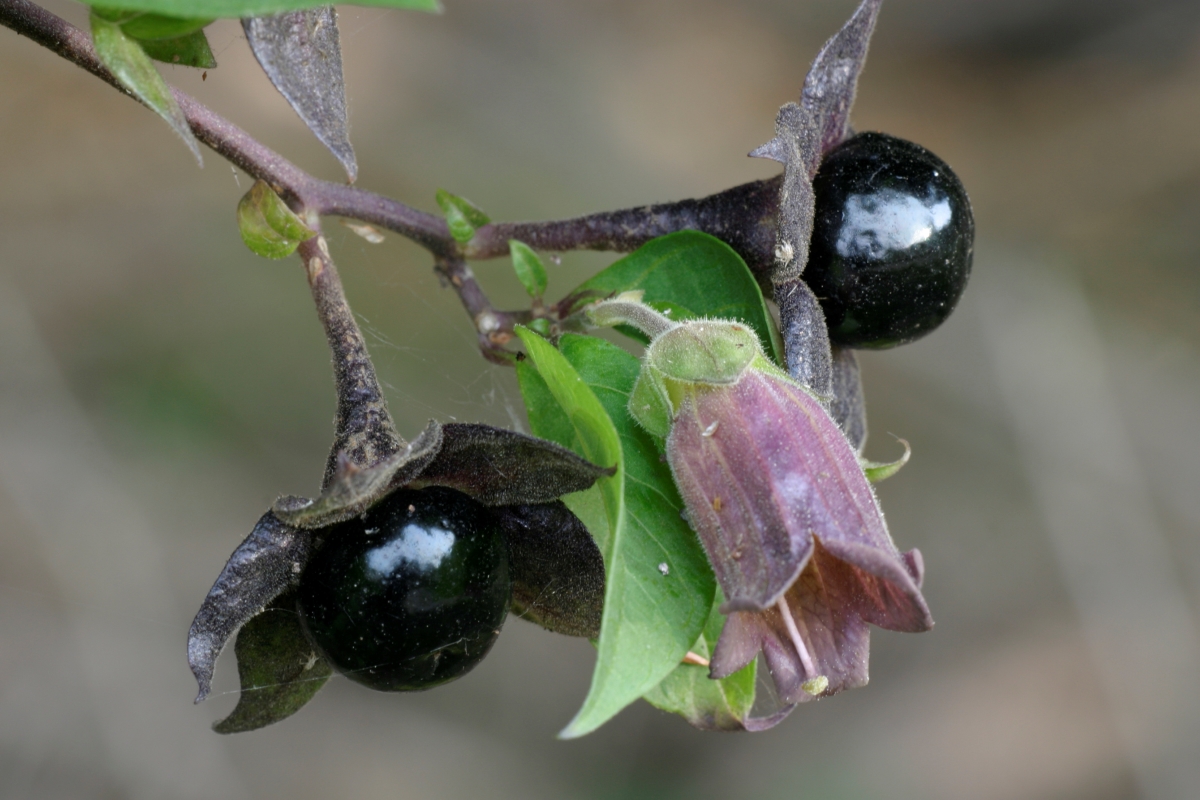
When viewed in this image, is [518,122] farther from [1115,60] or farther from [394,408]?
[1115,60]

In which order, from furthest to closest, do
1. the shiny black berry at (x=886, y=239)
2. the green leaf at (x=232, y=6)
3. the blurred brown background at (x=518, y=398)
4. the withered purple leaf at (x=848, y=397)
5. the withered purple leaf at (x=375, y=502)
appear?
the blurred brown background at (x=518, y=398)
the withered purple leaf at (x=848, y=397)
the shiny black berry at (x=886, y=239)
the withered purple leaf at (x=375, y=502)
the green leaf at (x=232, y=6)

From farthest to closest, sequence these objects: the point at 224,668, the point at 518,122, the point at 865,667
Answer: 1. the point at 518,122
2. the point at 224,668
3. the point at 865,667

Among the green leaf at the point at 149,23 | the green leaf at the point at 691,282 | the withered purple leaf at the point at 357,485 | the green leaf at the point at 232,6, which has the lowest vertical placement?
the withered purple leaf at the point at 357,485

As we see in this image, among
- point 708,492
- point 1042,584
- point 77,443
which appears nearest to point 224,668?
point 77,443

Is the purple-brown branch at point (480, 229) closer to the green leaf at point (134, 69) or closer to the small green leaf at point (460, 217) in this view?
the small green leaf at point (460, 217)

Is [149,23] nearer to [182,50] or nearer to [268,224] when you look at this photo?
[182,50]

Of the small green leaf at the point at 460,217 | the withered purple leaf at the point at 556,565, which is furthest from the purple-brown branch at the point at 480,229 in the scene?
A: the withered purple leaf at the point at 556,565
